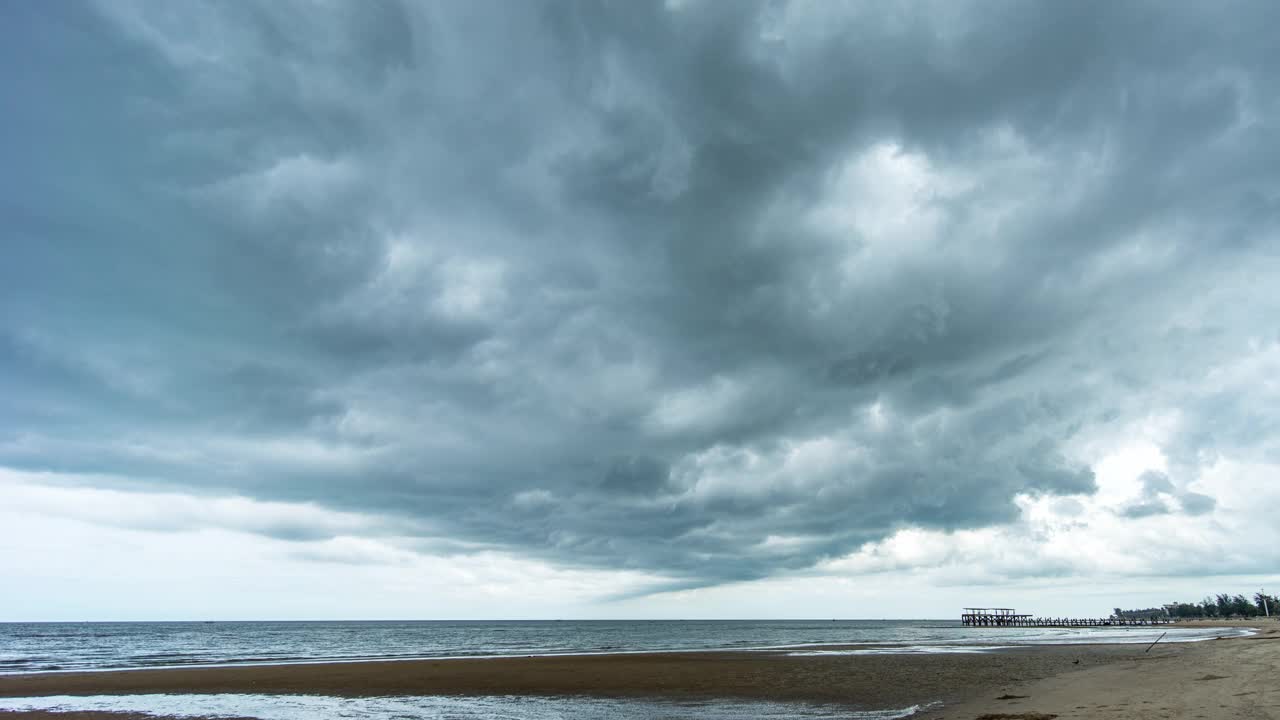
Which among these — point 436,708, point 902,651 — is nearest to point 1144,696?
point 436,708

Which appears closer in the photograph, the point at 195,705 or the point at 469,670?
the point at 195,705

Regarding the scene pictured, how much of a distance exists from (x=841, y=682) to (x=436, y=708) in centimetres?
2232

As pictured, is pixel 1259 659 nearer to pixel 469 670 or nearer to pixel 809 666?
pixel 809 666

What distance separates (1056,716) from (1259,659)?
24.2 meters

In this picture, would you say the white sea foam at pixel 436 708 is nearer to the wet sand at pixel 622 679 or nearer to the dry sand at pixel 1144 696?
the wet sand at pixel 622 679

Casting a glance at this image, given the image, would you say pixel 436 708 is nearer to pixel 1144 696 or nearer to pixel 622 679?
pixel 622 679

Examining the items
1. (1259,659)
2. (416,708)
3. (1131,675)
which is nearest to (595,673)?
(416,708)

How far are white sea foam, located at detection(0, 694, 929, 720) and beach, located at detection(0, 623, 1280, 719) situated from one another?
2.18 m

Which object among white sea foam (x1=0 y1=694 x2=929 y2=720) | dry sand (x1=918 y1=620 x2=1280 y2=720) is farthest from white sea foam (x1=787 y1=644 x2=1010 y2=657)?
white sea foam (x1=0 y1=694 x2=929 y2=720)

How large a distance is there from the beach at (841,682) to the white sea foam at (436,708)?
2182 millimetres

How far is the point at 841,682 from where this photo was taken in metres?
38.7

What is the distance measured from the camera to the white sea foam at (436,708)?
27.2 metres

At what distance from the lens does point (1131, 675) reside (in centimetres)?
3319

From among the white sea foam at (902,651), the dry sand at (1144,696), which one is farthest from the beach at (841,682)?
the white sea foam at (902,651)
